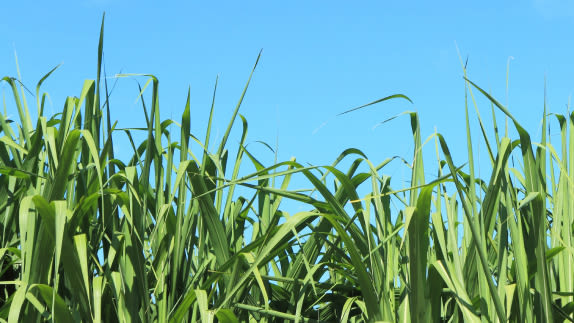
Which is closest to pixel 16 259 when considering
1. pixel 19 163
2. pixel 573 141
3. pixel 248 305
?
pixel 19 163

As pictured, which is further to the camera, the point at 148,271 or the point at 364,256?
the point at 148,271

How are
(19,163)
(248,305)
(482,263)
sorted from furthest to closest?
(19,163) → (248,305) → (482,263)

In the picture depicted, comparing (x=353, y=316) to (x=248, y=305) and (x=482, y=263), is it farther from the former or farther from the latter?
(x=482, y=263)

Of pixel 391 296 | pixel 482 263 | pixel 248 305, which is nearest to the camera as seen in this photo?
pixel 482 263

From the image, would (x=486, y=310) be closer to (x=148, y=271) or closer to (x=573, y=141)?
(x=573, y=141)

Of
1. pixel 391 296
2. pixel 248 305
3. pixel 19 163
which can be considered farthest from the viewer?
pixel 19 163

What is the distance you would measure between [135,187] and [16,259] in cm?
Result: 34

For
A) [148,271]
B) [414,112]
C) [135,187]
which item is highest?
[414,112]

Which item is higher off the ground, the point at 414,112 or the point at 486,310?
the point at 414,112

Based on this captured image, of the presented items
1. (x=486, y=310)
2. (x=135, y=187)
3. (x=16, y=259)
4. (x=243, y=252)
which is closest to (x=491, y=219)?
(x=486, y=310)

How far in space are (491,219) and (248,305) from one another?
1.60ft

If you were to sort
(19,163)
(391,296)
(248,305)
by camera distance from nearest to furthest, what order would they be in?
(391,296)
(248,305)
(19,163)

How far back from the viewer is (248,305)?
1250mm

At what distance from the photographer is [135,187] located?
1220mm
